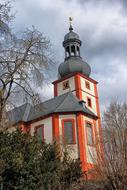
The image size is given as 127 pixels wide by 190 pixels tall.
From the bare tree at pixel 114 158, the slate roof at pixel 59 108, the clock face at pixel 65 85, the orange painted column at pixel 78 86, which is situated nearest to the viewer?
the bare tree at pixel 114 158

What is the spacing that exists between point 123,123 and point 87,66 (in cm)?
3442

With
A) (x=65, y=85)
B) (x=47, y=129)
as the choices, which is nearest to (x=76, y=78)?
(x=65, y=85)

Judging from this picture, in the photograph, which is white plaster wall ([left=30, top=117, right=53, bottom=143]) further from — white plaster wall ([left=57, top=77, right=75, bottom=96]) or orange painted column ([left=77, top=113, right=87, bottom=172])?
white plaster wall ([left=57, top=77, right=75, bottom=96])

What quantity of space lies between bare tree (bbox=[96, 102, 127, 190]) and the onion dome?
1286 inches

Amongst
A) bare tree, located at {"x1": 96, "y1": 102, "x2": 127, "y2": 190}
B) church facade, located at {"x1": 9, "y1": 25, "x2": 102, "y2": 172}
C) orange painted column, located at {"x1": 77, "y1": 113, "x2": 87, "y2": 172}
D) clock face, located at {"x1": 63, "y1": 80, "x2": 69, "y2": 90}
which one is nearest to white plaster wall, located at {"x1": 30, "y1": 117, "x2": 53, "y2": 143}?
church facade, located at {"x1": 9, "y1": 25, "x2": 102, "y2": 172}

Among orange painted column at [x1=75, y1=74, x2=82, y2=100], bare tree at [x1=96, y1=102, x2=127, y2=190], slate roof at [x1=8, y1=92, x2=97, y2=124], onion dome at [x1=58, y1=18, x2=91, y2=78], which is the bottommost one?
bare tree at [x1=96, y1=102, x2=127, y2=190]

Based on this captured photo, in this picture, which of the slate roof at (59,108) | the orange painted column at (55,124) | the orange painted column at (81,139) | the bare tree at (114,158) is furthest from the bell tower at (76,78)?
the bare tree at (114,158)

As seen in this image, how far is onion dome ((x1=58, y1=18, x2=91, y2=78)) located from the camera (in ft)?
158

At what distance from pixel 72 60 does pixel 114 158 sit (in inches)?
1388

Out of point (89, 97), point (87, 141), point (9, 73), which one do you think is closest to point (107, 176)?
point (9, 73)

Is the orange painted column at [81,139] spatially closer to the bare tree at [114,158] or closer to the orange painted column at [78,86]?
the orange painted column at [78,86]

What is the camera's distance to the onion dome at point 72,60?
4825 centimetres

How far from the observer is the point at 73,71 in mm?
47812

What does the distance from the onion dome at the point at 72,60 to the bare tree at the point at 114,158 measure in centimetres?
3266
